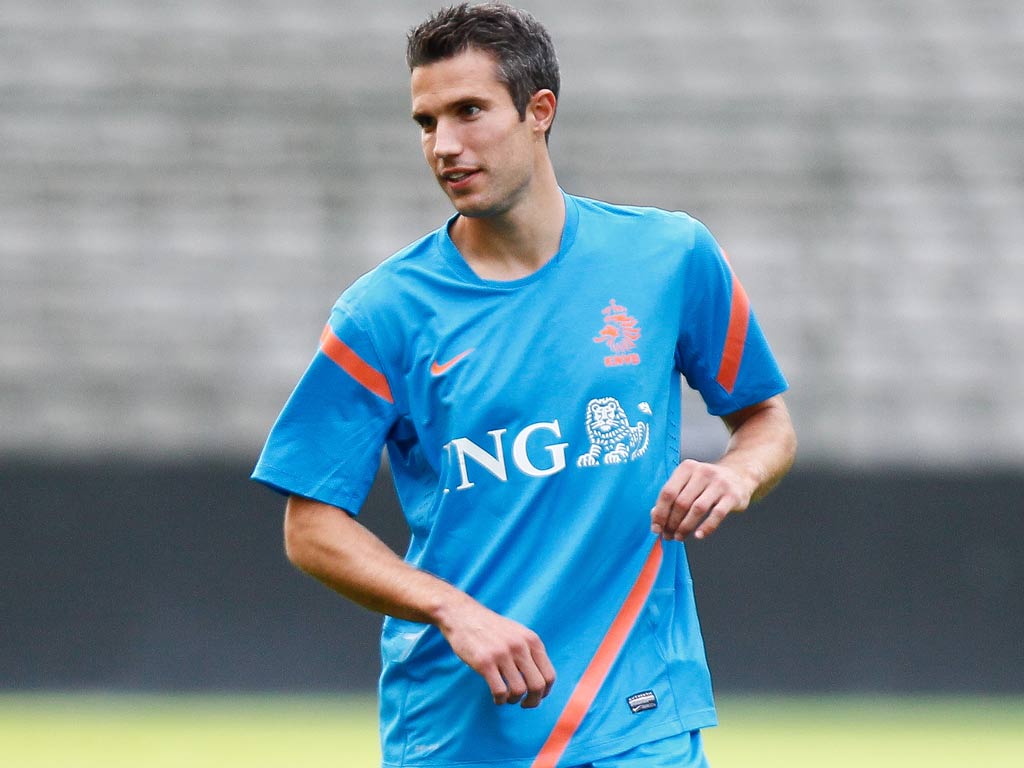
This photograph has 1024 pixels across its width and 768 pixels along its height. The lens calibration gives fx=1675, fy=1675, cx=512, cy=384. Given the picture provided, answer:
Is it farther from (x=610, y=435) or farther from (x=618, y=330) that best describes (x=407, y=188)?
(x=610, y=435)

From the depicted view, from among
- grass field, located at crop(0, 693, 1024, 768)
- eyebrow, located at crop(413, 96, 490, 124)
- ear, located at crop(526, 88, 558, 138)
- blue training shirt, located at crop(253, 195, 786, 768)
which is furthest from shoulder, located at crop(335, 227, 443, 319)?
grass field, located at crop(0, 693, 1024, 768)

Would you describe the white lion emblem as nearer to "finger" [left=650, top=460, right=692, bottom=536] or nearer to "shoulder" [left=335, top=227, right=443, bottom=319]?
"finger" [left=650, top=460, right=692, bottom=536]

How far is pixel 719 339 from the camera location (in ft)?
11.5

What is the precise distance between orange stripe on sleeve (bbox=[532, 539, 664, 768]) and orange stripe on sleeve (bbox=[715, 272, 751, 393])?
425mm

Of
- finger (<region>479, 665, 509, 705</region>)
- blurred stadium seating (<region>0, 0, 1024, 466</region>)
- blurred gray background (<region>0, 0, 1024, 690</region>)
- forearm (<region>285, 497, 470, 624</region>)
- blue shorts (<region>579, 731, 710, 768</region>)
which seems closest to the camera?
finger (<region>479, 665, 509, 705</region>)

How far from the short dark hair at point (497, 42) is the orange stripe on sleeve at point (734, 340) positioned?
60cm

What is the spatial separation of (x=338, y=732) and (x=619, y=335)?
217 inches

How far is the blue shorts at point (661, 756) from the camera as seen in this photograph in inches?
125

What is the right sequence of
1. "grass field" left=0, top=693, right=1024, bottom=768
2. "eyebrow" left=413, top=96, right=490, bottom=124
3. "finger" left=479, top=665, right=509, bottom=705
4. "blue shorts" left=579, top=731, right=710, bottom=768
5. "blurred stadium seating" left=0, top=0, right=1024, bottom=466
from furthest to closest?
"blurred stadium seating" left=0, top=0, right=1024, bottom=466
"grass field" left=0, top=693, right=1024, bottom=768
"eyebrow" left=413, top=96, right=490, bottom=124
"blue shorts" left=579, top=731, right=710, bottom=768
"finger" left=479, top=665, right=509, bottom=705

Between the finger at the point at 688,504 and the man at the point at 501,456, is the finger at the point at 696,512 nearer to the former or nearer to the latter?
the finger at the point at 688,504

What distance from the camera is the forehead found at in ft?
10.8

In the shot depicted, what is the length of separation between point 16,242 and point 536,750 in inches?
332

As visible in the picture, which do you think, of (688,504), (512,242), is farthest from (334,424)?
(688,504)

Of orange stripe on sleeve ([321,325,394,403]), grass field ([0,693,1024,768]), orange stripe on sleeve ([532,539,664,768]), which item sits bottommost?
grass field ([0,693,1024,768])
